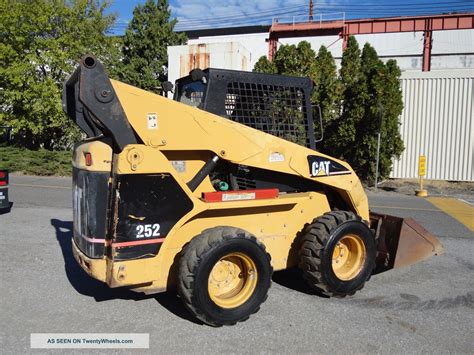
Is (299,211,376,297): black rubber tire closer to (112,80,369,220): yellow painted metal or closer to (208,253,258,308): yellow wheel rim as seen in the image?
(112,80,369,220): yellow painted metal

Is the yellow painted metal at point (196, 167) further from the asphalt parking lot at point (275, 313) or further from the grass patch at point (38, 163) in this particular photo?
the grass patch at point (38, 163)

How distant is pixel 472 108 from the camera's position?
17.5 m

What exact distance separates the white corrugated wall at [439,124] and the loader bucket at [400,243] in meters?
13.9

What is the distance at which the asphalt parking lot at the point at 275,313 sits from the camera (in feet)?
12.0

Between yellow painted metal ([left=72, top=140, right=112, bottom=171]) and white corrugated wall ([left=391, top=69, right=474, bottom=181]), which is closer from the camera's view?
yellow painted metal ([left=72, top=140, right=112, bottom=171])

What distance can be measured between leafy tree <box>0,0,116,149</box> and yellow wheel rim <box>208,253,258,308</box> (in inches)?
683

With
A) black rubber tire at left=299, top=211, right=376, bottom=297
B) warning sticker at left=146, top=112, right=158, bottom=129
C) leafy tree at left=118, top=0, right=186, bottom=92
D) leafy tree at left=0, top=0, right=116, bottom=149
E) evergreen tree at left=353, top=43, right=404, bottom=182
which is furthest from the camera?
leafy tree at left=118, top=0, right=186, bottom=92

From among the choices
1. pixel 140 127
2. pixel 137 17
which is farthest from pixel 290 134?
pixel 137 17

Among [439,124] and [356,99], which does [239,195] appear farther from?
[439,124]

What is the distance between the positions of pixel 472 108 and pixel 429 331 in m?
16.2

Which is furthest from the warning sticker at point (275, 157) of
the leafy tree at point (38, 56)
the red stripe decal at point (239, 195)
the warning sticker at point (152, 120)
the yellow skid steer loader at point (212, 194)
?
the leafy tree at point (38, 56)

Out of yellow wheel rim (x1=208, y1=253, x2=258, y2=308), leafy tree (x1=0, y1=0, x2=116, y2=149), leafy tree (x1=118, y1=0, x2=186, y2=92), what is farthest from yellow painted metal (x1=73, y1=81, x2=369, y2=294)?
leafy tree (x1=118, y1=0, x2=186, y2=92)

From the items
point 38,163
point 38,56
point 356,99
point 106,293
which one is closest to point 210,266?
point 106,293

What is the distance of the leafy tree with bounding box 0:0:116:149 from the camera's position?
1866 cm
